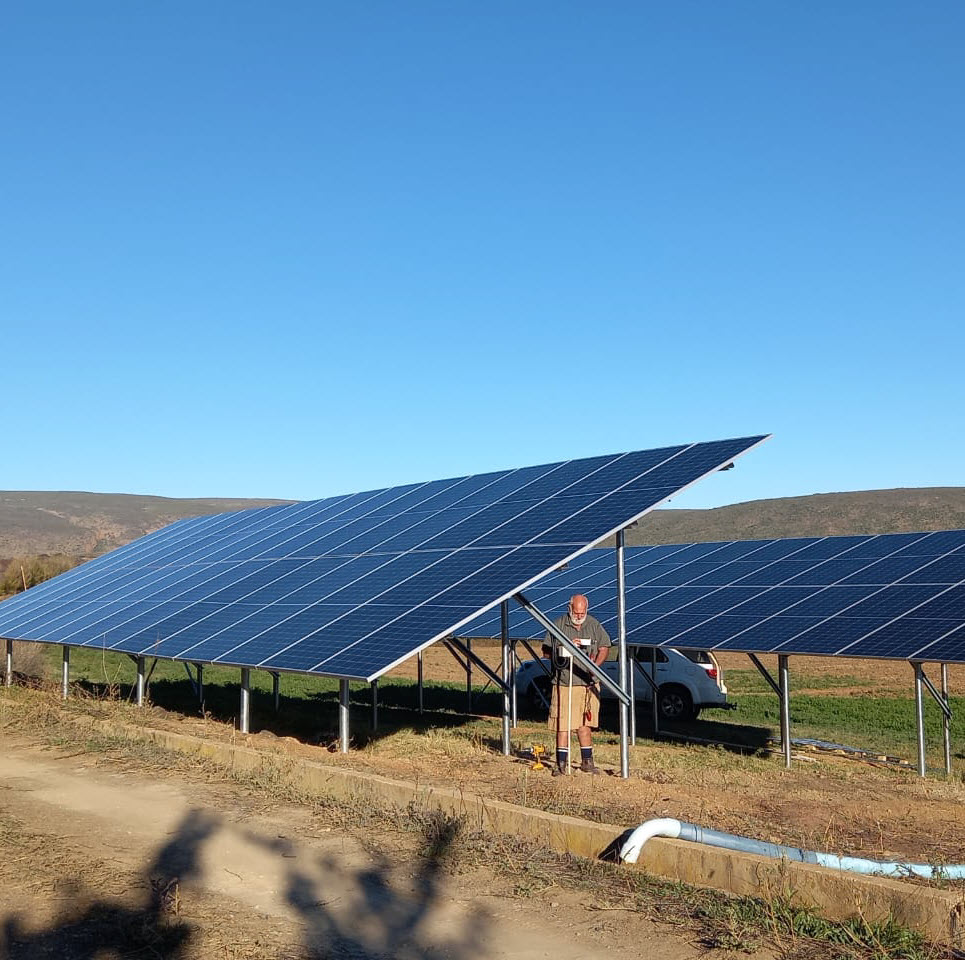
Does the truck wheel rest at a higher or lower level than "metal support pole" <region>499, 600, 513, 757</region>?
lower

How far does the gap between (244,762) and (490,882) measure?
455 cm

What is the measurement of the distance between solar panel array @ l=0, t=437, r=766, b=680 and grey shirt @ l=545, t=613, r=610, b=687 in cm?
74

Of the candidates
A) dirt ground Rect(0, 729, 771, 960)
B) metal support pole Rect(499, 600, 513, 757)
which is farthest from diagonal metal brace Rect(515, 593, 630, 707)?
dirt ground Rect(0, 729, 771, 960)

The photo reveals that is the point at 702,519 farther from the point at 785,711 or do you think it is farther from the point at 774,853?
the point at 774,853

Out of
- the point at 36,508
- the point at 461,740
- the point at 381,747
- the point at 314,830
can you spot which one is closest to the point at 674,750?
the point at 461,740

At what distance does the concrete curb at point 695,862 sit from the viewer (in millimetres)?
5969

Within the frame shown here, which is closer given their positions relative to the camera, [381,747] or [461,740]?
[381,747]

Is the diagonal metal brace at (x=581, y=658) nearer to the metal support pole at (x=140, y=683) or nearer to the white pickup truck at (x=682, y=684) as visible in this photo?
the metal support pole at (x=140, y=683)

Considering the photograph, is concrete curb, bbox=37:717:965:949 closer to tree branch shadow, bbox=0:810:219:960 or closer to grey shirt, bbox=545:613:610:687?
tree branch shadow, bbox=0:810:219:960

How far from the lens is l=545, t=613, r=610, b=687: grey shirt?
38.5 ft

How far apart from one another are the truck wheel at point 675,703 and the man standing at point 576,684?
34.3 feet

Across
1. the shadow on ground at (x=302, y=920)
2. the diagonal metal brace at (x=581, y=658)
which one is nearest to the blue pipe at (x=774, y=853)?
the shadow on ground at (x=302, y=920)

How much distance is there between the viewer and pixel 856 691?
28578mm

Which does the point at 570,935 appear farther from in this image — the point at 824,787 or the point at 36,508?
the point at 36,508
